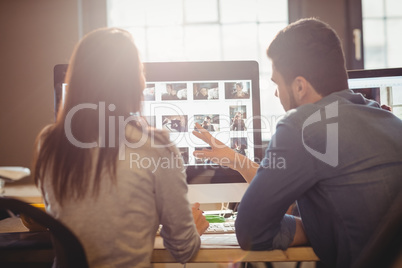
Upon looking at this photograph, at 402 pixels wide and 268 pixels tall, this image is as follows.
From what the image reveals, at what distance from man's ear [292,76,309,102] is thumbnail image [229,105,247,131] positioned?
0.90 feet

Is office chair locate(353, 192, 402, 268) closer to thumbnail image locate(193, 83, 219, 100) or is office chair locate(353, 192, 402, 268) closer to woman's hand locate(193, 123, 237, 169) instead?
woman's hand locate(193, 123, 237, 169)

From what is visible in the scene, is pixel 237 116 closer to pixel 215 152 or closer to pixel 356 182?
pixel 215 152

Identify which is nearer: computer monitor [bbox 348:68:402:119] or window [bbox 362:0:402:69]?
computer monitor [bbox 348:68:402:119]

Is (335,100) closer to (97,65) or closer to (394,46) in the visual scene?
(97,65)

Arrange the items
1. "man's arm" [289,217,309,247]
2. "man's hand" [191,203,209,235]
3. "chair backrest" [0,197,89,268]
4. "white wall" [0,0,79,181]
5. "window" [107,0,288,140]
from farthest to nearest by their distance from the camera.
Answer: "window" [107,0,288,140]
"white wall" [0,0,79,181]
"man's hand" [191,203,209,235]
"man's arm" [289,217,309,247]
"chair backrest" [0,197,89,268]

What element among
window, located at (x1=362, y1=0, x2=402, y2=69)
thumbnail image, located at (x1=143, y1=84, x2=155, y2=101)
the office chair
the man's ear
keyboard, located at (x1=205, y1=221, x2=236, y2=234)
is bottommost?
keyboard, located at (x1=205, y1=221, x2=236, y2=234)

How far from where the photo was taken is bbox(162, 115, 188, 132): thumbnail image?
1.12m

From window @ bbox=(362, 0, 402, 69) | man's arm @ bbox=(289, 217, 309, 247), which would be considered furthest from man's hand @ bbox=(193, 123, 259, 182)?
window @ bbox=(362, 0, 402, 69)

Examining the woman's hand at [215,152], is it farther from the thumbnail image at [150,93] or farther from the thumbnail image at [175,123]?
the thumbnail image at [150,93]

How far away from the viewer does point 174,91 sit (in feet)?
3.69

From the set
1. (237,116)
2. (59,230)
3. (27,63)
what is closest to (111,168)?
(59,230)

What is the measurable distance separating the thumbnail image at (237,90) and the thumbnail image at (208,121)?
82 mm

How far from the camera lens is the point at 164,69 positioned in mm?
1121

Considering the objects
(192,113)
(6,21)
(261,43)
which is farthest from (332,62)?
(6,21)
